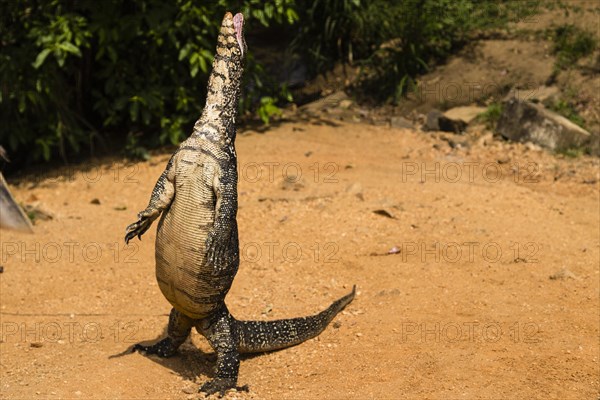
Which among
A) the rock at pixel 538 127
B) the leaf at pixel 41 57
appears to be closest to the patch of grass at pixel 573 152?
the rock at pixel 538 127

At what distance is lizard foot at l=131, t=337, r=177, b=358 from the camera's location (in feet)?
18.1

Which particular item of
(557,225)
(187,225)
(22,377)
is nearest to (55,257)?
(22,377)

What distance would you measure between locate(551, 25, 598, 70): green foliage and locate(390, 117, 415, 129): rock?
2.07 metres

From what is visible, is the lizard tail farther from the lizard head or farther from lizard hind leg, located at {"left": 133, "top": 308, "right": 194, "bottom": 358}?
the lizard head

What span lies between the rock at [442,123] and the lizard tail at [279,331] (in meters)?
4.97

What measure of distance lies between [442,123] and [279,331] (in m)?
5.53

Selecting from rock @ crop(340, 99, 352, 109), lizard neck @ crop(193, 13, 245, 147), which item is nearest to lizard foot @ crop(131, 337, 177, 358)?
lizard neck @ crop(193, 13, 245, 147)

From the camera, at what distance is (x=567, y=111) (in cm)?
996

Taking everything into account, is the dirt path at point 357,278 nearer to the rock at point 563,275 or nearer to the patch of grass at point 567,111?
the rock at point 563,275

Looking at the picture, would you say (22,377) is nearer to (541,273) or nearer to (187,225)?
(187,225)

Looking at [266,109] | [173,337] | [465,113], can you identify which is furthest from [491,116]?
[173,337]

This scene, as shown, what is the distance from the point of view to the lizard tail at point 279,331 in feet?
17.9

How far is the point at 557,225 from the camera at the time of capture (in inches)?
295

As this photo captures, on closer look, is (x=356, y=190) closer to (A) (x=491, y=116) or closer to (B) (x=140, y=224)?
(A) (x=491, y=116)
